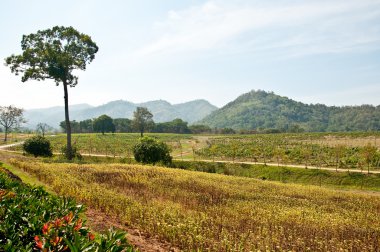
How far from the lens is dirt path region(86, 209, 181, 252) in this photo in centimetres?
962

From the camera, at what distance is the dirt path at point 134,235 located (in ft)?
31.6

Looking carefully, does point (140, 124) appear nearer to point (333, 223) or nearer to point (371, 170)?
point (371, 170)

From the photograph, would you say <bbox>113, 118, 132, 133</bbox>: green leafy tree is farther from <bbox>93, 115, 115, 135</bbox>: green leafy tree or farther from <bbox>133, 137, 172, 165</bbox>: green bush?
<bbox>133, 137, 172, 165</bbox>: green bush

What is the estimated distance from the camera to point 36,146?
42.0 meters

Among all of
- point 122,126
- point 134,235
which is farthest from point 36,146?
point 122,126

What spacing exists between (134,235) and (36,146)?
36.5m

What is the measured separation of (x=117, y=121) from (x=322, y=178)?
461 ft

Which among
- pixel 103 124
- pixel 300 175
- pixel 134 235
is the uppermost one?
pixel 103 124

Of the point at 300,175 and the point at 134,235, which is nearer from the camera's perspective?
the point at 134,235

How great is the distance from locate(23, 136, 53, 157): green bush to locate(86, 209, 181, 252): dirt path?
111 ft

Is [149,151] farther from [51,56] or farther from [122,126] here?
[122,126]

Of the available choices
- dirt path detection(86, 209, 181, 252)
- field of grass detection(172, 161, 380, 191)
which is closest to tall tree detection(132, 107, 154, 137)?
field of grass detection(172, 161, 380, 191)

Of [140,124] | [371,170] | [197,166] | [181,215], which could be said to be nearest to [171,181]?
[181,215]

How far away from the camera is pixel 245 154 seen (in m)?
64.4
